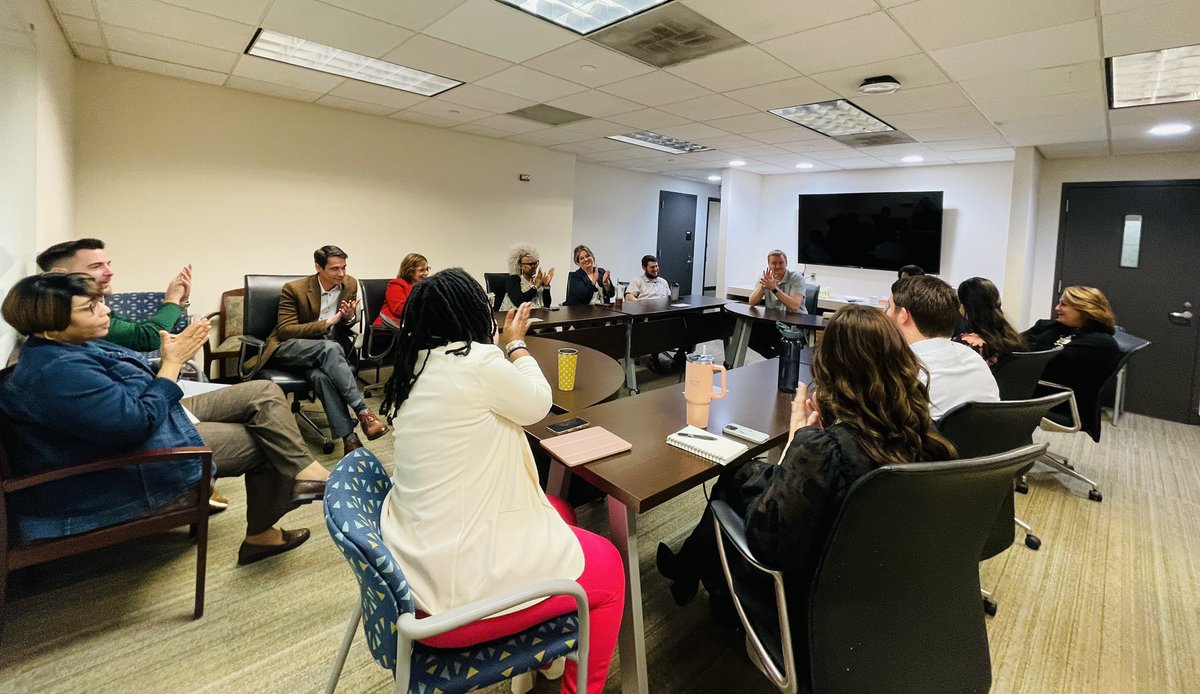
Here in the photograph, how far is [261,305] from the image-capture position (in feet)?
11.6

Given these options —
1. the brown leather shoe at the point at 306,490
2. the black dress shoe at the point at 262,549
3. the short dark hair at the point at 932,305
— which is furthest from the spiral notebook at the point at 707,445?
the black dress shoe at the point at 262,549

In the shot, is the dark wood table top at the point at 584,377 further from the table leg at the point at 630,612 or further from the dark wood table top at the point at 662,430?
the table leg at the point at 630,612

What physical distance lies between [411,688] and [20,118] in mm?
2948

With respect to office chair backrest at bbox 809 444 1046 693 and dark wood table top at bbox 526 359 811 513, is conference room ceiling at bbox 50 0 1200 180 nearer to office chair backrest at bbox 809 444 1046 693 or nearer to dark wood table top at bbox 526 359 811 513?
dark wood table top at bbox 526 359 811 513

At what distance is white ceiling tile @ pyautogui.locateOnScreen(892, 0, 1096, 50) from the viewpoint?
90.6 inches

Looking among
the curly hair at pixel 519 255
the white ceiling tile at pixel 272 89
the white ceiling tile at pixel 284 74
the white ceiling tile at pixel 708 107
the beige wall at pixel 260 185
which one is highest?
the white ceiling tile at pixel 708 107

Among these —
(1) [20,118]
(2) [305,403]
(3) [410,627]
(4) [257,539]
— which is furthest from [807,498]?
(2) [305,403]

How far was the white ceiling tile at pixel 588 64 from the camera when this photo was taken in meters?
3.09

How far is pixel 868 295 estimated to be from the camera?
23.0ft

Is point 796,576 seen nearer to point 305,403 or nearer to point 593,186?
point 305,403

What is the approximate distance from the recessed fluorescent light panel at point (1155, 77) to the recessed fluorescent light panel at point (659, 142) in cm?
338

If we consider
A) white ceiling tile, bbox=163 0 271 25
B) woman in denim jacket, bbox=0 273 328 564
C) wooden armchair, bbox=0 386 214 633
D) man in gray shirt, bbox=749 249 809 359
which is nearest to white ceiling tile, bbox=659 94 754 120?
man in gray shirt, bbox=749 249 809 359

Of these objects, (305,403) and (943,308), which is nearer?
(943,308)

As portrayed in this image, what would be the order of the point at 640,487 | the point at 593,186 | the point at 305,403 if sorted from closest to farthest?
the point at 640,487, the point at 305,403, the point at 593,186
